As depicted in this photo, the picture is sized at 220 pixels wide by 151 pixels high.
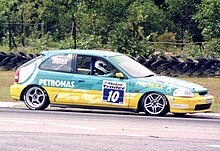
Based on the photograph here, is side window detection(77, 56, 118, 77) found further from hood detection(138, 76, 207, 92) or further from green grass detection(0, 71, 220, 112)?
green grass detection(0, 71, 220, 112)

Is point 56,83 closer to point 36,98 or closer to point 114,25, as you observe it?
point 36,98

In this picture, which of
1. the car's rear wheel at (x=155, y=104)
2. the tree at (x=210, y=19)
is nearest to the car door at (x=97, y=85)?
the car's rear wheel at (x=155, y=104)

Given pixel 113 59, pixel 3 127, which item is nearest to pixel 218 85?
pixel 113 59

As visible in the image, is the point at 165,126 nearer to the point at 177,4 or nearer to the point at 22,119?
the point at 22,119

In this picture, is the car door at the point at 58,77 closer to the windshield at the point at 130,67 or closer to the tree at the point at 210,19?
the windshield at the point at 130,67

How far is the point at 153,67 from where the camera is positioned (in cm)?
2797

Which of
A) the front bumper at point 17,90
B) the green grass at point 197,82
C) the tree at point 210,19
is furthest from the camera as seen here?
the tree at point 210,19

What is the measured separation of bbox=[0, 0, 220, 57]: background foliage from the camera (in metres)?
33.0

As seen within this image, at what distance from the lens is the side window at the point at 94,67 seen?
1565 cm

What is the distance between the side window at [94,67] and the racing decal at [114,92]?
0.31 meters

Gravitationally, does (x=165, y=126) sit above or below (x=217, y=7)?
below

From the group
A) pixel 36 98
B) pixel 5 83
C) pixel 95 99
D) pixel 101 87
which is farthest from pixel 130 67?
pixel 5 83

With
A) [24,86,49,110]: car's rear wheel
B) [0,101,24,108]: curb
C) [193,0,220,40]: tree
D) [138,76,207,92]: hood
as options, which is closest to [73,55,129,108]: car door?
[138,76,207,92]: hood

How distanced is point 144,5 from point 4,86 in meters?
19.1
